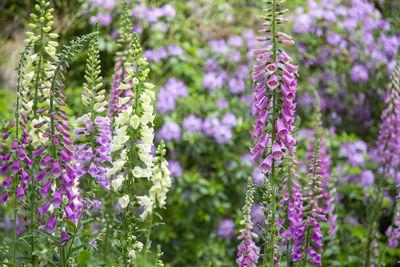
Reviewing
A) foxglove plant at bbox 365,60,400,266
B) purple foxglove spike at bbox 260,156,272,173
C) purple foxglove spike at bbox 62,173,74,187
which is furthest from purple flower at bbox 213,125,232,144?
purple foxglove spike at bbox 62,173,74,187

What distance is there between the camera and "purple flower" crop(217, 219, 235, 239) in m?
5.50

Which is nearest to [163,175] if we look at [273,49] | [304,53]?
[273,49]

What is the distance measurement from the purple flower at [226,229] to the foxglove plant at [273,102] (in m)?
3.08

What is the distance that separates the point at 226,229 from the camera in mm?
5488

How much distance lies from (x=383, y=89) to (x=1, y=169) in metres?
5.92

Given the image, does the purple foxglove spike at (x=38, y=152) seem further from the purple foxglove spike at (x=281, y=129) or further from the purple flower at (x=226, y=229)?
the purple flower at (x=226, y=229)

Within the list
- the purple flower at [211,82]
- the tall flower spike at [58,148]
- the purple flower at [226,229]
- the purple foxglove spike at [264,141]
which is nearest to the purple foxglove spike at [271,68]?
the purple foxglove spike at [264,141]

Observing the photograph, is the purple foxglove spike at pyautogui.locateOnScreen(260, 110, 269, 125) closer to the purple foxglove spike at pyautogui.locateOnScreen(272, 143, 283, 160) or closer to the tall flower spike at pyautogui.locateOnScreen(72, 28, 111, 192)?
the purple foxglove spike at pyautogui.locateOnScreen(272, 143, 283, 160)

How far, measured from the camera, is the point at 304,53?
265 inches

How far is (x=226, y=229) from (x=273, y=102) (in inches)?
→ 133

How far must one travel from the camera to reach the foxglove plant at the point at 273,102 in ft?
7.79

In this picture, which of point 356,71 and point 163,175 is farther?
point 356,71

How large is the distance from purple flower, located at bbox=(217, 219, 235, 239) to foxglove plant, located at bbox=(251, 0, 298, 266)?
3080 mm

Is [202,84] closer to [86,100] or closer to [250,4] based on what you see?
[250,4]
